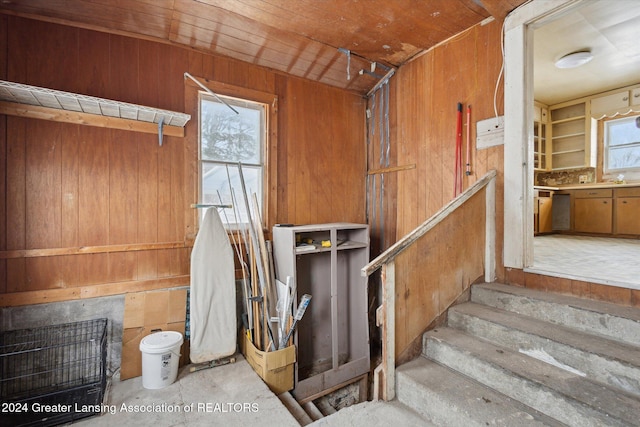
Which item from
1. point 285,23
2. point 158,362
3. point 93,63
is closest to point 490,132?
point 285,23

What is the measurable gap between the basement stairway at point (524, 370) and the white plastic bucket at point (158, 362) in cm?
124

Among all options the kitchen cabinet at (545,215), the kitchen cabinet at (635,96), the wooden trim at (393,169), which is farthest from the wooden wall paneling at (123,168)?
the kitchen cabinet at (635,96)

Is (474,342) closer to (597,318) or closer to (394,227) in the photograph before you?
(597,318)

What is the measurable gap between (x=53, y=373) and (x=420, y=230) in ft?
9.42

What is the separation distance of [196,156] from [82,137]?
0.83 m

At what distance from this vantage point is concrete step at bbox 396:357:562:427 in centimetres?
139

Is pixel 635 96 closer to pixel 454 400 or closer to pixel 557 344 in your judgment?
pixel 557 344

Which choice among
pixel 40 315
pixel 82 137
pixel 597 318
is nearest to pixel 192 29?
pixel 82 137

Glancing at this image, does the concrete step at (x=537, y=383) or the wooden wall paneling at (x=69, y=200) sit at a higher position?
the wooden wall paneling at (x=69, y=200)

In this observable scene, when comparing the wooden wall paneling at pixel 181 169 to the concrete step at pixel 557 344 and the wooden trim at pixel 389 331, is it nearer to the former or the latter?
the wooden trim at pixel 389 331

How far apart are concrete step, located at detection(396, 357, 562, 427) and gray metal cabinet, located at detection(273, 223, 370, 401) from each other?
0.98 metres

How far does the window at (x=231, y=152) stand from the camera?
2777 millimetres

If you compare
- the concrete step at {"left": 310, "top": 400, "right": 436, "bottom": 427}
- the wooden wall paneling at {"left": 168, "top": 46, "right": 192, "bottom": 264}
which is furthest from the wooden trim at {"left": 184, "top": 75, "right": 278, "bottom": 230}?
the concrete step at {"left": 310, "top": 400, "right": 436, "bottom": 427}

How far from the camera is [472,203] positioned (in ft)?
7.45
